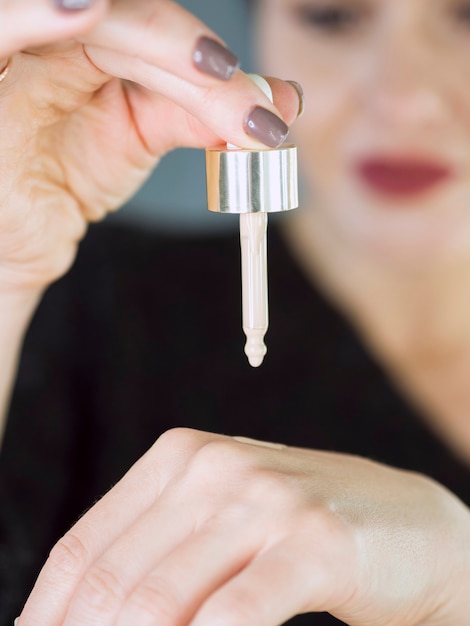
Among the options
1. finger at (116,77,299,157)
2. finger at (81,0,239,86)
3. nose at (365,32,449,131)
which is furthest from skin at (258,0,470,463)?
finger at (81,0,239,86)

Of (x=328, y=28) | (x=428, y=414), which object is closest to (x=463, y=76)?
(x=328, y=28)

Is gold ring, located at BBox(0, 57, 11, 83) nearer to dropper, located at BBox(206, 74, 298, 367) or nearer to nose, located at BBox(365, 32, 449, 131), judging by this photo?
dropper, located at BBox(206, 74, 298, 367)

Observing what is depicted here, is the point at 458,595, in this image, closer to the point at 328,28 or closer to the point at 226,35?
the point at 328,28

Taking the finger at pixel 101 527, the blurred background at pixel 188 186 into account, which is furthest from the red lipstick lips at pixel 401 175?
the finger at pixel 101 527

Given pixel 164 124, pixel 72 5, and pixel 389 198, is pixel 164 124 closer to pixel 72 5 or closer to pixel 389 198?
pixel 72 5

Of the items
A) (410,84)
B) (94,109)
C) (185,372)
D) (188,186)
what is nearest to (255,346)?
(94,109)
